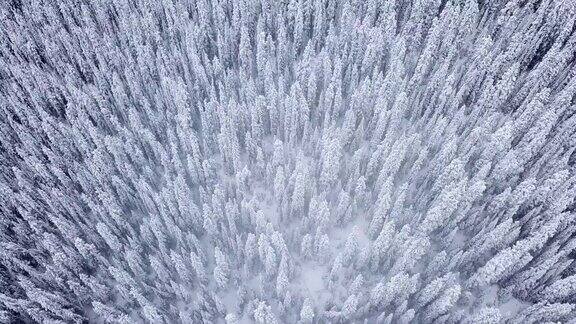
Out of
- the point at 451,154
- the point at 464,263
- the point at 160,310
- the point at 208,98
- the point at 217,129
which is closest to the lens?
the point at 160,310

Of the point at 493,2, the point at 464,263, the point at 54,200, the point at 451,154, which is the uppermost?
the point at 493,2

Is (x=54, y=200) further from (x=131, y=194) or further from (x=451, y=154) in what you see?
(x=451, y=154)

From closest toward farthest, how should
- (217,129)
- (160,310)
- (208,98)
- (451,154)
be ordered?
(160,310) < (451,154) < (217,129) < (208,98)

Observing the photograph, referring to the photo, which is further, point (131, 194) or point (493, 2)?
point (493, 2)

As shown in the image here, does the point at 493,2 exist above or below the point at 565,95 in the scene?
above

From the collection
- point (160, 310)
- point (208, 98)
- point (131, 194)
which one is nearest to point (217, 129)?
point (208, 98)

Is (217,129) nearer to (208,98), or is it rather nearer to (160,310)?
(208,98)
